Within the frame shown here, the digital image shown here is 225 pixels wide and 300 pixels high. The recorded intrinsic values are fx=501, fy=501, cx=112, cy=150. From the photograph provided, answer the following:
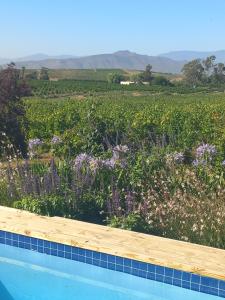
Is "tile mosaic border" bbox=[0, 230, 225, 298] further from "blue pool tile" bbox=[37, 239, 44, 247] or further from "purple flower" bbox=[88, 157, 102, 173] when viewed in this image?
"purple flower" bbox=[88, 157, 102, 173]

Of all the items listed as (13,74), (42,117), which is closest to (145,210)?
(13,74)

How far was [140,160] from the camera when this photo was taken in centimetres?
737

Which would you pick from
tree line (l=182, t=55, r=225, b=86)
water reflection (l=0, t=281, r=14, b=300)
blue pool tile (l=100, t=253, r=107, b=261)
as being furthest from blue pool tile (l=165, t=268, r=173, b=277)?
tree line (l=182, t=55, r=225, b=86)

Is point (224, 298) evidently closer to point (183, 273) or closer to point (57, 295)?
point (183, 273)

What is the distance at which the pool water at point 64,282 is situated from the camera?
15.7 ft

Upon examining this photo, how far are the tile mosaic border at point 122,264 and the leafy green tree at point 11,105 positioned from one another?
4818 mm

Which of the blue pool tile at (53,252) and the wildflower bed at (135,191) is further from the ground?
the wildflower bed at (135,191)

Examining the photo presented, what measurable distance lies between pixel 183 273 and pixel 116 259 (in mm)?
710

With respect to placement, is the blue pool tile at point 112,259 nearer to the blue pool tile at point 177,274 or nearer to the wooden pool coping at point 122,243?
the wooden pool coping at point 122,243

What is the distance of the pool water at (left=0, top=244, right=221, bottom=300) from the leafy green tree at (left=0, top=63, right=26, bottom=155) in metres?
4.79

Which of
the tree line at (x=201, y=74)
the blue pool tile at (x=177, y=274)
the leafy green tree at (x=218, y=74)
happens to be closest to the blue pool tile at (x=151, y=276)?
the blue pool tile at (x=177, y=274)

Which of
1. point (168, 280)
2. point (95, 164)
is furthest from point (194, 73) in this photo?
point (168, 280)

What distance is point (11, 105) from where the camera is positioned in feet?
34.7

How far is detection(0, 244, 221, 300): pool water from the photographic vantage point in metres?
4.78
